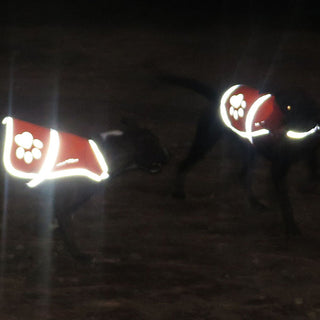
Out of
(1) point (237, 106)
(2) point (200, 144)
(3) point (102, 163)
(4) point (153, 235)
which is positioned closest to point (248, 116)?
(1) point (237, 106)

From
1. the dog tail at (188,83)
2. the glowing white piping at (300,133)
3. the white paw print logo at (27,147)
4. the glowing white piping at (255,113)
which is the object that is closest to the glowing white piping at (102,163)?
the white paw print logo at (27,147)

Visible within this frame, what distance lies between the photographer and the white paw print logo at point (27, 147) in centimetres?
483

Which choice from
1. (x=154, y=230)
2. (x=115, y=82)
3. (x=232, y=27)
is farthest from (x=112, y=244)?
(x=232, y=27)

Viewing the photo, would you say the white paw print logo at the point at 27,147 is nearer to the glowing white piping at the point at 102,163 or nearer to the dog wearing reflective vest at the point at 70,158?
the dog wearing reflective vest at the point at 70,158

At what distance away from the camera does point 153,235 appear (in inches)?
226

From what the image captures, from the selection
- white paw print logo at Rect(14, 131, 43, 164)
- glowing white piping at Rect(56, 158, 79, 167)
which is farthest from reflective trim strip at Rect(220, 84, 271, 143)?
white paw print logo at Rect(14, 131, 43, 164)

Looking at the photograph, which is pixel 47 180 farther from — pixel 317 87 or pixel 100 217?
pixel 317 87

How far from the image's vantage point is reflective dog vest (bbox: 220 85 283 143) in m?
5.62

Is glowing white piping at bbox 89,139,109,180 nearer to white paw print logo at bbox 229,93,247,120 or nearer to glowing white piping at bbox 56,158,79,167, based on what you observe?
glowing white piping at bbox 56,158,79,167

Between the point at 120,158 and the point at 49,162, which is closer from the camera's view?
the point at 49,162

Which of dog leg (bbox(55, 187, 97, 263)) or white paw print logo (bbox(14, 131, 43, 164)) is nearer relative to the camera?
white paw print logo (bbox(14, 131, 43, 164))

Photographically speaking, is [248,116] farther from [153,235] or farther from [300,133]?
[153,235]

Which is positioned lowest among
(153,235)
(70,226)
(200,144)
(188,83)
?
(70,226)

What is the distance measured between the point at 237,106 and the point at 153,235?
4.13 ft
